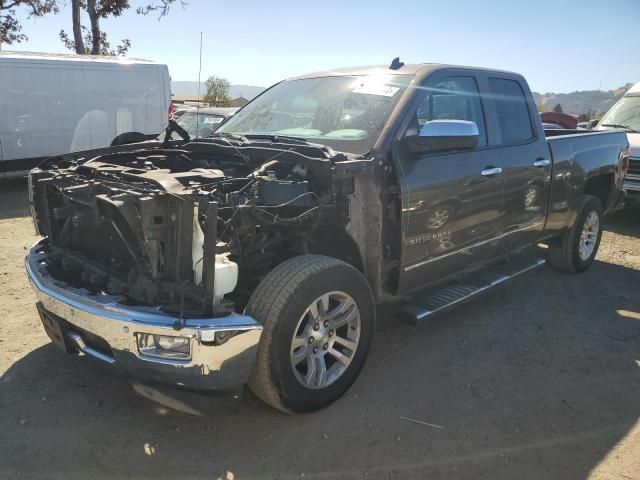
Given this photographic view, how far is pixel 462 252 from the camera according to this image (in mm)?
4004

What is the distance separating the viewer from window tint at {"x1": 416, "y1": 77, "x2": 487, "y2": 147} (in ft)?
12.3

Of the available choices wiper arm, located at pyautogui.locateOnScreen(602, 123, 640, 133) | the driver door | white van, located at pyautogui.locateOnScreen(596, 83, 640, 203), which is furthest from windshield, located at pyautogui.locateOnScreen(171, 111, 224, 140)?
wiper arm, located at pyautogui.locateOnScreen(602, 123, 640, 133)

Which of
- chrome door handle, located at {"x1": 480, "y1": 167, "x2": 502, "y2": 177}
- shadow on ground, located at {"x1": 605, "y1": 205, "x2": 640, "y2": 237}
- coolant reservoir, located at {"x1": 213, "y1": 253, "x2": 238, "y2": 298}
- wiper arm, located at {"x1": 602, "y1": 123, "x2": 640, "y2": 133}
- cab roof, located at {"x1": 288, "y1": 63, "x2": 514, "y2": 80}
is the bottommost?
shadow on ground, located at {"x1": 605, "y1": 205, "x2": 640, "y2": 237}

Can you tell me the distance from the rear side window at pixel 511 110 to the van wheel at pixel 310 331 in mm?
2155

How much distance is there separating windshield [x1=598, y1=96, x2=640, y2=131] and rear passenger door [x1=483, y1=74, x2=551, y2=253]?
5.84m

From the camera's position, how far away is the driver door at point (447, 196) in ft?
11.4

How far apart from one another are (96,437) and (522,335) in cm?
321

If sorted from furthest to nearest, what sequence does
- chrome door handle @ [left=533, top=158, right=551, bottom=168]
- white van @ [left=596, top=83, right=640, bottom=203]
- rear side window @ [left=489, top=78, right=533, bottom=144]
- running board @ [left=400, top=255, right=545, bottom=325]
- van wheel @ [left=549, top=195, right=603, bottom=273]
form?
white van @ [left=596, top=83, right=640, bottom=203] < van wheel @ [left=549, top=195, right=603, bottom=273] < chrome door handle @ [left=533, top=158, right=551, bottom=168] < rear side window @ [left=489, top=78, right=533, bottom=144] < running board @ [left=400, top=255, right=545, bottom=325]

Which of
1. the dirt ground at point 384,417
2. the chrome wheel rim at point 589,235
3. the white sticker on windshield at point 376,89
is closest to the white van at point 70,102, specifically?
the dirt ground at point 384,417

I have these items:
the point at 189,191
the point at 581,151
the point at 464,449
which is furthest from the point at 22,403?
the point at 581,151

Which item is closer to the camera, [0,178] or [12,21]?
[0,178]

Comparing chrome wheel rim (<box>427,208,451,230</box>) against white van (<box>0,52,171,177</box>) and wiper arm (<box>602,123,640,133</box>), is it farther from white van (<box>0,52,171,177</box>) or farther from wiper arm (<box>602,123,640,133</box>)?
white van (<box>0,52,171,177</box>)

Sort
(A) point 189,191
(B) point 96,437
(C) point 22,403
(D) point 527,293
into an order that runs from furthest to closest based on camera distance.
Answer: (D) point 527,293
(C) point 22,403
(B) point 96,437
(A) point 189,191

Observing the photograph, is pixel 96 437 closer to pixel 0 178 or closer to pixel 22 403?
pixel 22 403
